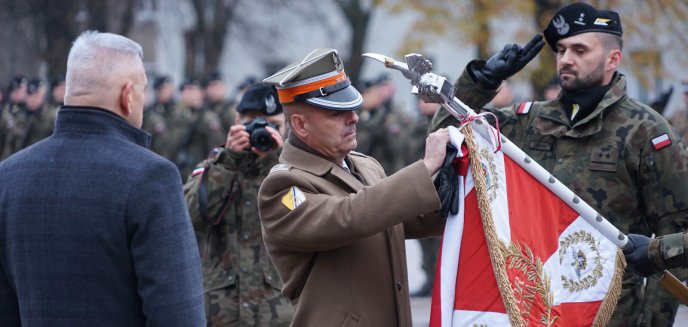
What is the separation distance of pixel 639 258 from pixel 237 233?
7.60ft

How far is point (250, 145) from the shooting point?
5867 millimetres

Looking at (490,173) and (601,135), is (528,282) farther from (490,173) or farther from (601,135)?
(601,135)

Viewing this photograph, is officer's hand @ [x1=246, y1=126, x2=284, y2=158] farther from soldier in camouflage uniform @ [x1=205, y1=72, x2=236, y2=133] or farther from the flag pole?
soldier in camouflage uniform @ [x1=205, y1=72, x2=236, y2=133]

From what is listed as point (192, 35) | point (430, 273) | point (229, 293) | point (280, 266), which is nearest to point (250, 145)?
point (229, 293)

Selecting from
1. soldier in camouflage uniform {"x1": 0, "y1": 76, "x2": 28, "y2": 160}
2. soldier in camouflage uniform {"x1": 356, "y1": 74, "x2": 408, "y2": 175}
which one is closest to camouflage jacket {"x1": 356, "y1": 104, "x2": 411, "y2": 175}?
soldier in camouflage uniform {"x1": 356, "y1": 74, "x2": 408, "y2": 175}

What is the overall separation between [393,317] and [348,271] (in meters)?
0.26

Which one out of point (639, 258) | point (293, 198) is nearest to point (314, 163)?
point (293, 198)

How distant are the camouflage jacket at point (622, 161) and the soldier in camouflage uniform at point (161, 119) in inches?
407

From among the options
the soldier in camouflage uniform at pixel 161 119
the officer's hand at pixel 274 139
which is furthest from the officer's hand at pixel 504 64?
the soldier in camouflage uniform at pixel 161 119

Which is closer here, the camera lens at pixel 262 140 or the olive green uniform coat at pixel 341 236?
the olive green uniform coat at pixel 341 236

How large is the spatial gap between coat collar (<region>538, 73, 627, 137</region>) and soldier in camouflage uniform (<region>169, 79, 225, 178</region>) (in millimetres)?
9894

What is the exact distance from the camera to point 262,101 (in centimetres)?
610

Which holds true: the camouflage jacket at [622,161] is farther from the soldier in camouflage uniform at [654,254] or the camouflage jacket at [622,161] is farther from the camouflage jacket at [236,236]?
the camouflage jacket at [236,236]

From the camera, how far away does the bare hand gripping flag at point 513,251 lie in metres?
4.07
